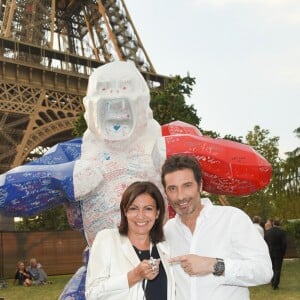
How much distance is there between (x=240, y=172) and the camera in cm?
260

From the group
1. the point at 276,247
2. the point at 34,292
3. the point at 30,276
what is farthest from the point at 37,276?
the point at 276,247

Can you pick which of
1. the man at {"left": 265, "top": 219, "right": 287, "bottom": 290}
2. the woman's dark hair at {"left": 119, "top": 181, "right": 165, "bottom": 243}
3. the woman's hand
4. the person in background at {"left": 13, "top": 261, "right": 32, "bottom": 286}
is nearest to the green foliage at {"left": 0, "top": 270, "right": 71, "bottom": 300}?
the person in background at {"left": 13, "top": 261, "right": 32, "bottom": 286}

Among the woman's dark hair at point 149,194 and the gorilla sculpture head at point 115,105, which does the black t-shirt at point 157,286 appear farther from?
the gorilla sculpture head at point 115,105

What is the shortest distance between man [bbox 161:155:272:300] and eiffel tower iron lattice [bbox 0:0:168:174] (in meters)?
14.3

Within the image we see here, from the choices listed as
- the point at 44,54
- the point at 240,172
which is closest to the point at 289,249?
the point at 44,54

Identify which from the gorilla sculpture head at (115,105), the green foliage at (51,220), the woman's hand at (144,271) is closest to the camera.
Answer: the woman's hand at (144,271)

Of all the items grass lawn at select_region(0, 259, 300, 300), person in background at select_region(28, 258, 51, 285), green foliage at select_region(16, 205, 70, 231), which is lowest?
grass lawn at select_region(0, 259, 300, 300)

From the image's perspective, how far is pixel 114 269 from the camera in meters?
1.72

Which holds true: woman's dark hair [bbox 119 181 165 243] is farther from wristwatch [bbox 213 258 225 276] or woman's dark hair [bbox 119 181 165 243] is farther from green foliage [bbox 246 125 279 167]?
green foliage [bbox 246 125 279 167]

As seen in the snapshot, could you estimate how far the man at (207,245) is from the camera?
1658 mm

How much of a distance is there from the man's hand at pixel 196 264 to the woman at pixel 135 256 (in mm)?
86

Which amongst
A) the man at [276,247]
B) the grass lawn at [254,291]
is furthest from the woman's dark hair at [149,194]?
the man at [276,247]

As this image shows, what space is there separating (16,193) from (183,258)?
3.81 ft

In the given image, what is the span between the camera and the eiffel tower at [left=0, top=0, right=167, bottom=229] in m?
16.8
